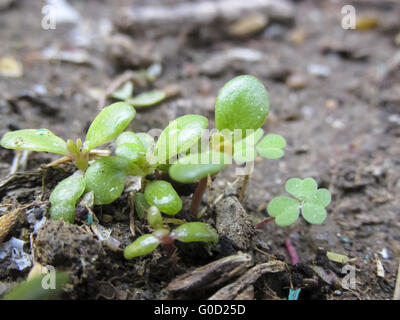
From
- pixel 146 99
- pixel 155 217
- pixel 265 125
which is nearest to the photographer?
pixel 155 217

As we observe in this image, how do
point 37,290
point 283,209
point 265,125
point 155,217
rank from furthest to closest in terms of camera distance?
point 265,125 → point 283,209 → point 155,217 → point 37,290

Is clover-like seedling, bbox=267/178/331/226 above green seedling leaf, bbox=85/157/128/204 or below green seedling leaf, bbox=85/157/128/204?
below

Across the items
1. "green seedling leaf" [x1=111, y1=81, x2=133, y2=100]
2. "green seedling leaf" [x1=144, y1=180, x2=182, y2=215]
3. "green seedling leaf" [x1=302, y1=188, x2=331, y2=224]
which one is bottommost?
"green seedling leaf" [x1=302, y1=188, x2=331, y2=224]

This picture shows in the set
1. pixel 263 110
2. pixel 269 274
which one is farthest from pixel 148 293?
pixel 263 110

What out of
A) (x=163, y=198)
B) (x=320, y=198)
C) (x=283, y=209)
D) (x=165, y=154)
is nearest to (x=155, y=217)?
(x=163, y=198)

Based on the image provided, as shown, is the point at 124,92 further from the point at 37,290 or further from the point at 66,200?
the point at 37,290

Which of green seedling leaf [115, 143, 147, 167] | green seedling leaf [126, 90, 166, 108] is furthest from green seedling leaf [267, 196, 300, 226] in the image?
green seedling leaf [126, 90, 166, 108]

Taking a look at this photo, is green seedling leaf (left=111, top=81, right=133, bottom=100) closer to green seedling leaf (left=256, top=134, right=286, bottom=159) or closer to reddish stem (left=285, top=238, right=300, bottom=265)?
green seedling leaf (left=256, top=134, right=286, bottom=159)
